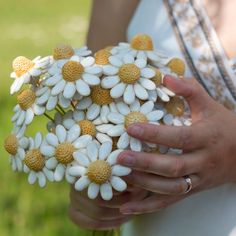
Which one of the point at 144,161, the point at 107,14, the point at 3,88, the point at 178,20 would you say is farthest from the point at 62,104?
the point at 3,88

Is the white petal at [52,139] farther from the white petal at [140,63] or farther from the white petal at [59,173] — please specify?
the white petal at [140,63]

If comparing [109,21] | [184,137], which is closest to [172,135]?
[184,137]

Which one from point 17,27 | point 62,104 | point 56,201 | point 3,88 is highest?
point 62,104

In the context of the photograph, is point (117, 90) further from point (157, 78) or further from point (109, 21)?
point (109, 21)

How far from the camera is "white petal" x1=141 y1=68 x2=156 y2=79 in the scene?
1.18 meters

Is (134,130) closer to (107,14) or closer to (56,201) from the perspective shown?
(107,14)

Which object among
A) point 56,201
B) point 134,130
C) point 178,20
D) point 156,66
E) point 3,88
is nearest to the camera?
point 134,130

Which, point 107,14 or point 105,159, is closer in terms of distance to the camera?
point 105,159

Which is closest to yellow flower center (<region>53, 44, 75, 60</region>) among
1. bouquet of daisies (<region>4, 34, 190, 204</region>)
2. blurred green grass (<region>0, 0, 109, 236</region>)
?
bouquet of daisies (<region>4, 34, 190, 204</region>)

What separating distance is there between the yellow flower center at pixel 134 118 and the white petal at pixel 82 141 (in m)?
0.06

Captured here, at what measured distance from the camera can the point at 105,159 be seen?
3.72ft

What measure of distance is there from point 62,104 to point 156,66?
0.58ft

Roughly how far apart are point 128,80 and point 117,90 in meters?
0.03

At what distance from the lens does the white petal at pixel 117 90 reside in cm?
115
